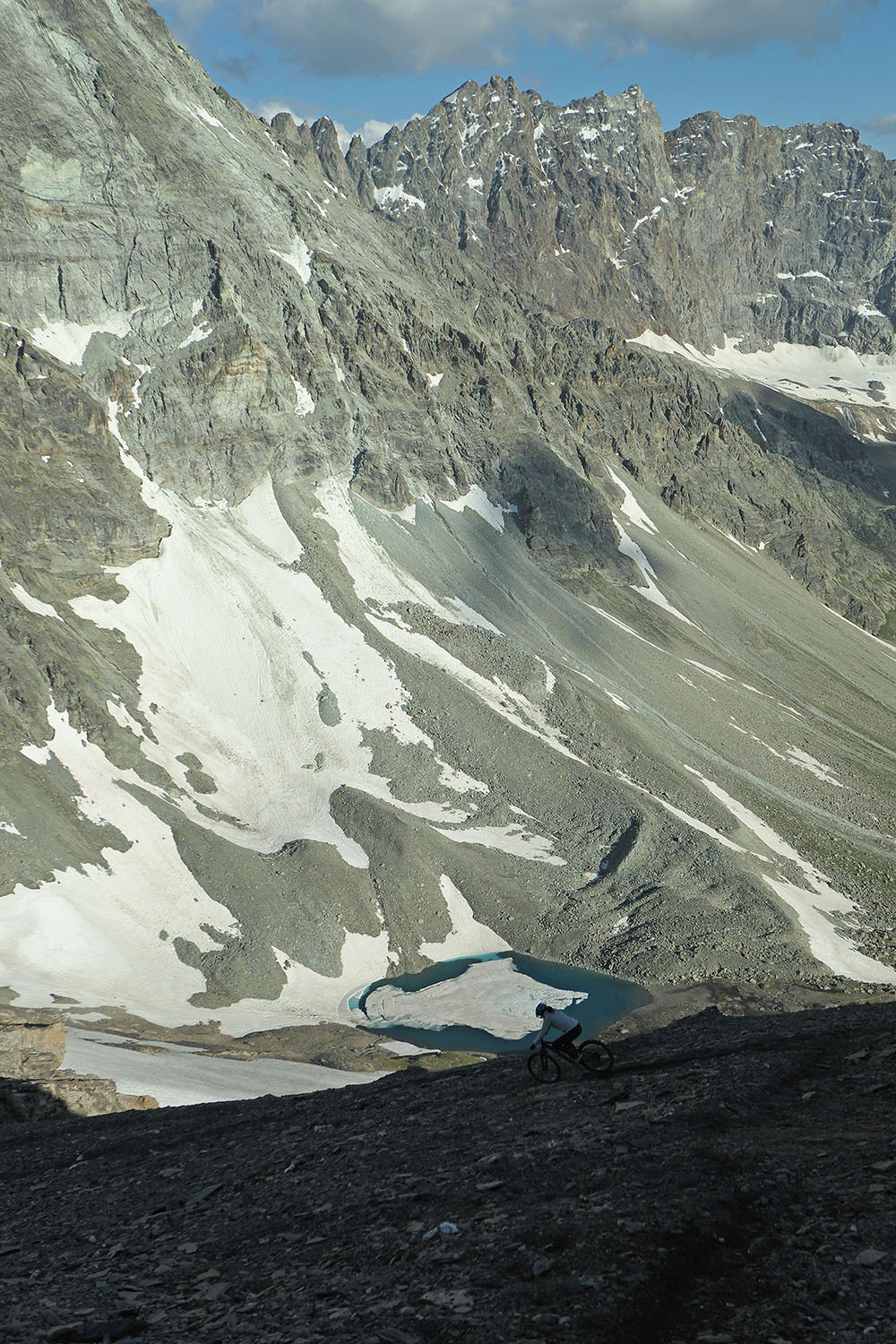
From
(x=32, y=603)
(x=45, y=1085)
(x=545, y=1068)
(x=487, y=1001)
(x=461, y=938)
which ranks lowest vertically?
(x=487, y=1001)

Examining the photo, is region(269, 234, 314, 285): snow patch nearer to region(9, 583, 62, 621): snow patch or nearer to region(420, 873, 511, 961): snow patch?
region(9, 583, 62, 621): snow patch

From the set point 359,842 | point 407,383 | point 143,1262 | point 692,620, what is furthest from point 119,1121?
point 407,383

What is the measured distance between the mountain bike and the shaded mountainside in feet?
1.17

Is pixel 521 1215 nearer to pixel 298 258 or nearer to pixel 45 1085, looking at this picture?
pixel 45 1085

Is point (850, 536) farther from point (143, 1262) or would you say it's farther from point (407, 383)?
point (143, 1262)

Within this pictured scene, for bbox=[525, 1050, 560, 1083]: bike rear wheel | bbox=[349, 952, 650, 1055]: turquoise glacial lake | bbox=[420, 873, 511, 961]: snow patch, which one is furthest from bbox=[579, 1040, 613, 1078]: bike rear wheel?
bbox=[420, 873, 511, 961]: snow patch

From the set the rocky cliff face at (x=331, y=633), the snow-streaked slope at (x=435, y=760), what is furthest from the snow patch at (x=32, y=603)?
the snow-streaked slope at (x=435, y=760)

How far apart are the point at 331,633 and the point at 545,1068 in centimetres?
7513

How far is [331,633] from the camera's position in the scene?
93250 millimetres

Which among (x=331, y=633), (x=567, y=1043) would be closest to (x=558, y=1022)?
(x=567, y=1043)

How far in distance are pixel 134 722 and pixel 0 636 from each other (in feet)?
37.7

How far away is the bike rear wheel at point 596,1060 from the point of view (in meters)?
19.5

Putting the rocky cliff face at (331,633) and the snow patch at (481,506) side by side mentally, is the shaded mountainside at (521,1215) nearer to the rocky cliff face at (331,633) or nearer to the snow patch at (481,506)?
the rocky cliff face at (331,633)

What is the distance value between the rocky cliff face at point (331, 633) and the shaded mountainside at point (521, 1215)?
39908mm
